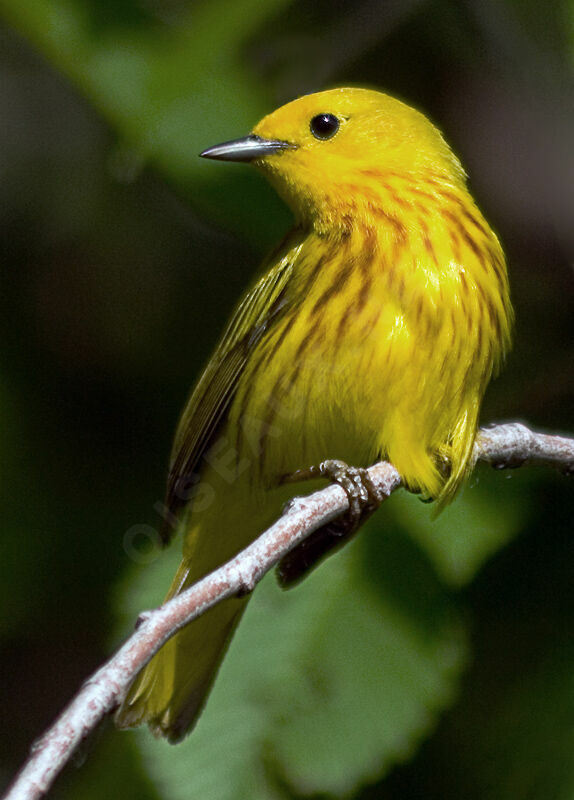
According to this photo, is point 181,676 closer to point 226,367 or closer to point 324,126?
point 226,367

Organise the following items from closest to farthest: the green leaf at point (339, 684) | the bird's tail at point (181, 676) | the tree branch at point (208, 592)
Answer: the tree branch at point (208, 592) → the green leaf at point (339, 684) → the bird's tail at point (181, 676)

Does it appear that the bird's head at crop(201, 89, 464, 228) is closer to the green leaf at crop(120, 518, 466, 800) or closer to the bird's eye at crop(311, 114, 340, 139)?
the bird's eye at crop(311, 114, 340, 139)

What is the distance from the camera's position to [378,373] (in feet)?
4.29

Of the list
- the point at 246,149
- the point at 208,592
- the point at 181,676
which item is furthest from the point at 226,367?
the point at 208,592

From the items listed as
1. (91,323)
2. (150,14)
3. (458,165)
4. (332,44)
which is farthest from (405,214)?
(91,323)

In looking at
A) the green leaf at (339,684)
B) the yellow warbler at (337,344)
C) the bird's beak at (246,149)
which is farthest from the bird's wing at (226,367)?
the green leaf at (339,684)

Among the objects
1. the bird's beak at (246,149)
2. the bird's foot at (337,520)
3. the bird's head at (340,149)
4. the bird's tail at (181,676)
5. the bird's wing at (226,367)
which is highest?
the bird's beak at (246,149)

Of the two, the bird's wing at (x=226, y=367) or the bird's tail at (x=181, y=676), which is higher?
the bird's wing at (x=226, y=367)

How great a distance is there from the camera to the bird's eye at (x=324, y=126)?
4.76 feet

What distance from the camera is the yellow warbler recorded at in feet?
4.36

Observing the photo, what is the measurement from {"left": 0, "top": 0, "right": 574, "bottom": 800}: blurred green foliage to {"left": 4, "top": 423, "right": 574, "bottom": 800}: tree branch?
0.04m

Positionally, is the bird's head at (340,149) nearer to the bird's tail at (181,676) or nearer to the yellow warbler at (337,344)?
the yellow warbler at (337,344)

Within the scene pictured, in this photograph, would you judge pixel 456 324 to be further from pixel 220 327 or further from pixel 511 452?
pixel 220 327

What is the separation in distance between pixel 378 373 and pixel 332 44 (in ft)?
1.37
